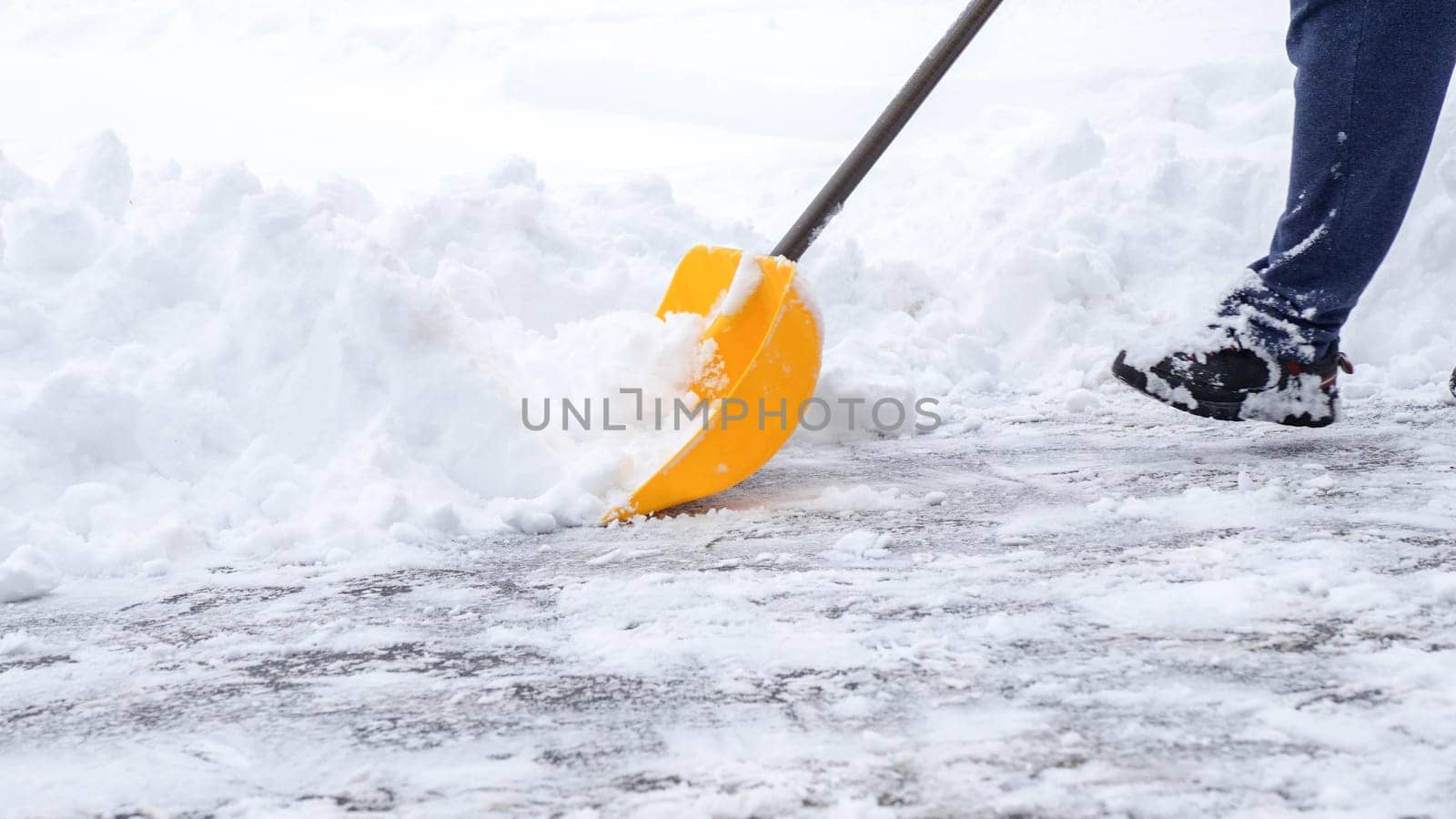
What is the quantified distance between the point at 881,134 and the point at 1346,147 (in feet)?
2.53

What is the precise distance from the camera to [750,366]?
191 cm

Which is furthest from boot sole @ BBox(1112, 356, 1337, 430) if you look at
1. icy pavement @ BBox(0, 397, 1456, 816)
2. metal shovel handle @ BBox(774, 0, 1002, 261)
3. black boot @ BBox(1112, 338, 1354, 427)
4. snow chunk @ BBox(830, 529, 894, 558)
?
snow chunk @ BBox(830, 529, 894, 558)

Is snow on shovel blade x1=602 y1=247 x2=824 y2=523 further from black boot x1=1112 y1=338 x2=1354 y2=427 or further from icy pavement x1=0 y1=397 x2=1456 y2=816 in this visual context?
black boot x1=1112 y1=338 x2=1354 y2=427

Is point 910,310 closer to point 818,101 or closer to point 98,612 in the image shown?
point 98,612

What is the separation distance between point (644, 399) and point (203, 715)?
1057mm

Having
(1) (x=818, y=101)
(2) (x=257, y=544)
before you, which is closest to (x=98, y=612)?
(2) (x=257, y=544)

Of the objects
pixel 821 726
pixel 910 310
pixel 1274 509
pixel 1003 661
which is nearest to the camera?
pixel 821 726

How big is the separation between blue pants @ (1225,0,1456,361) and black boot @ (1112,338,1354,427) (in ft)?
0.12

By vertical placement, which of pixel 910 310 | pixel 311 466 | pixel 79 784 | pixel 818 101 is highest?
pixel 818 101

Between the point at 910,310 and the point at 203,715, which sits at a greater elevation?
the point at 910,310

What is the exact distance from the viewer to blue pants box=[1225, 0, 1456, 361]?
1.93 metres

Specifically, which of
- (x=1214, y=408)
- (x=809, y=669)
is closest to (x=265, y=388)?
(x=809, y=669)

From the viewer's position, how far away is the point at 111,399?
1996 mm

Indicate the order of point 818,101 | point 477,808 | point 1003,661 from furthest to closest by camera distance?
1. point 818,101
2. point 1003,661
3. point 477,808
